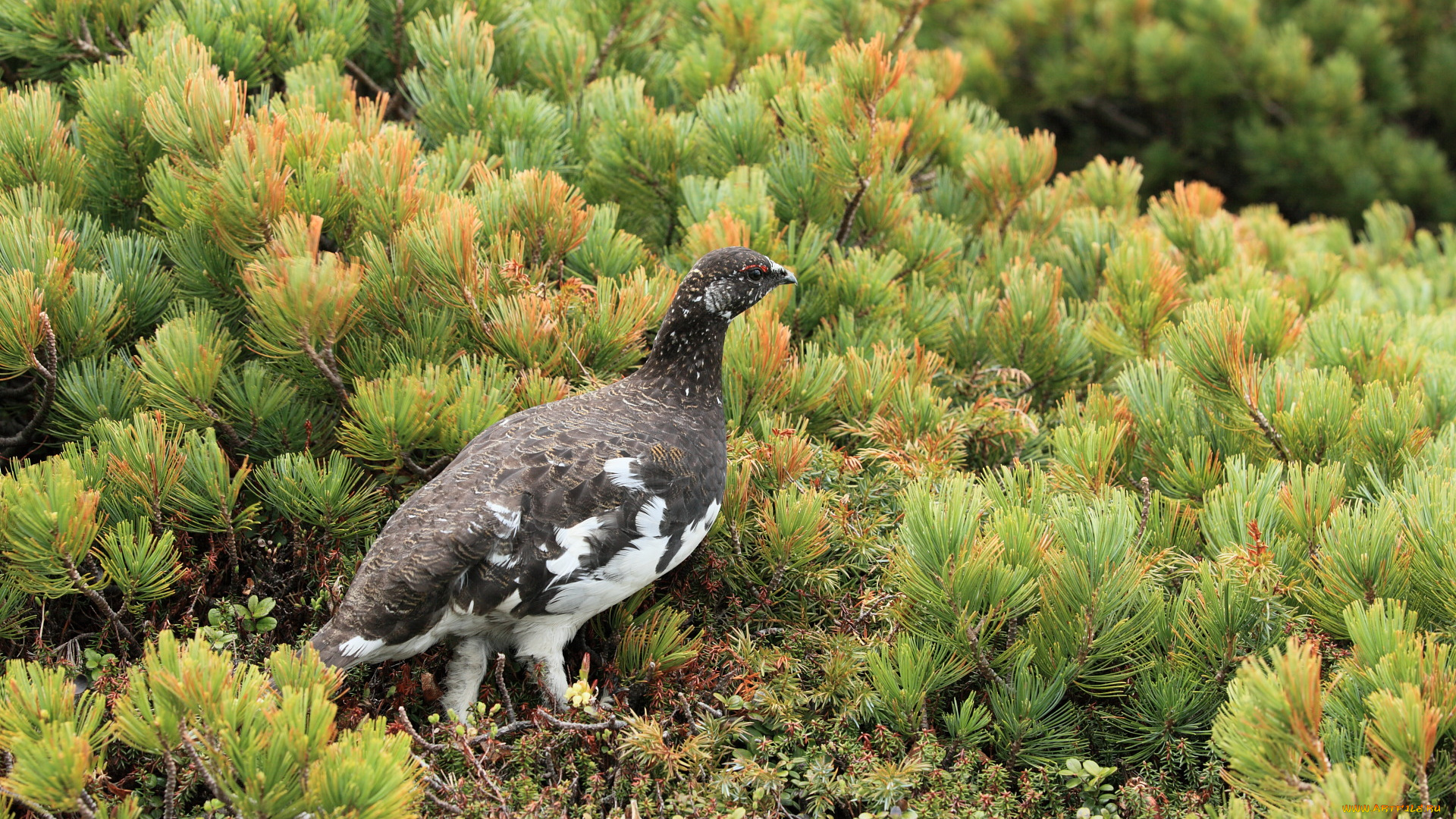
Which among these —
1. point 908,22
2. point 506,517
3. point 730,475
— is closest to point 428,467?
point 506,517

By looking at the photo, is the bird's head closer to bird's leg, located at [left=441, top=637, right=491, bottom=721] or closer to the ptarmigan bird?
the ptarmigan bird

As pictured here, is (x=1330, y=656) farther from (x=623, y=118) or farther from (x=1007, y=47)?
(x=1007, y=47)

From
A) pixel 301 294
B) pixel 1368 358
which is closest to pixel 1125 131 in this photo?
pixel 1368 358

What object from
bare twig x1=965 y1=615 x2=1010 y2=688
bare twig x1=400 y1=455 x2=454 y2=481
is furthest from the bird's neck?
bare twig x1=965 y1=615 x2=1010 y2=688

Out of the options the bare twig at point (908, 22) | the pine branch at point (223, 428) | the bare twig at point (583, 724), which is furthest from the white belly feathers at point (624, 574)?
the bare twig at point (908, 22)

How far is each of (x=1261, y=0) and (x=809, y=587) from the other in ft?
27.1

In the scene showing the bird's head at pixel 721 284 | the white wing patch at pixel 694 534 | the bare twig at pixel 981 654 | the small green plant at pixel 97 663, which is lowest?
the small green plant at pixel 97 663

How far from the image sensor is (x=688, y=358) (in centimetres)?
338

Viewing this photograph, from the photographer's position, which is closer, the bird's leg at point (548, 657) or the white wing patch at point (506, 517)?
the white wing patch at point (506, 517)

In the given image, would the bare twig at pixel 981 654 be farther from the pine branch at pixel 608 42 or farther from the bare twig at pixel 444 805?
the pine branch at pixel 608 42

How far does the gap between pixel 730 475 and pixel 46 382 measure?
2018 millimetres

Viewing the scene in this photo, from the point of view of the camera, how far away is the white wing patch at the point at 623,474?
3.00 metres

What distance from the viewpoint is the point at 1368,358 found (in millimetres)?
3957

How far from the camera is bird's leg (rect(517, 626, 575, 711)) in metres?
3.04
